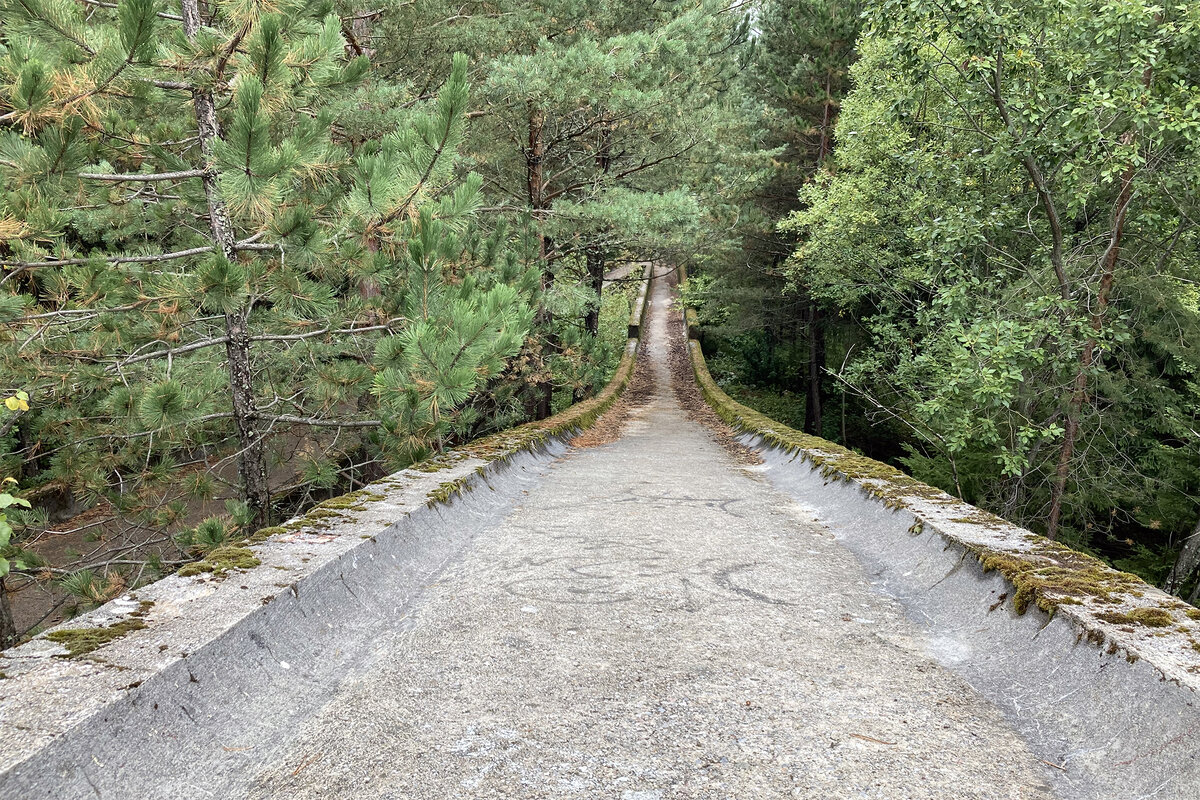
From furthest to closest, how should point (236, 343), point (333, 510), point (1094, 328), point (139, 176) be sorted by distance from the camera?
point (1094, 328), point (236, 343), point (139, 176), point (333, 510)

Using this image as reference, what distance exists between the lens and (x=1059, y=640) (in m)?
2.64

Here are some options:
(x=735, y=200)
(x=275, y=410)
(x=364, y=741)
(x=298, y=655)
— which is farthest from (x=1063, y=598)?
(x=735, y=200)

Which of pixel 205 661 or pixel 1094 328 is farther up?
pixel 1094 328

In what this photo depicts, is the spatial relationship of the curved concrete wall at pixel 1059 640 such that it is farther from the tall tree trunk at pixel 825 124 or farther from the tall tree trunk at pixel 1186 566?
the tall tree trunk at pixel 825 124

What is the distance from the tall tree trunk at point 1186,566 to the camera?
7.51 metres

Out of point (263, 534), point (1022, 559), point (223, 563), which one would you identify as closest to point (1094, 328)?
point (1022, 559)

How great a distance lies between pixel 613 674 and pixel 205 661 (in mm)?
1445

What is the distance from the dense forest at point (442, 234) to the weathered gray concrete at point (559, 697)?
3.62 ft

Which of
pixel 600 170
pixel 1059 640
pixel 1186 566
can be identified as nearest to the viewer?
pixel 1059 640

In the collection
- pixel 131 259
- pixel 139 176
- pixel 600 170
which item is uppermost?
pixel 600 170

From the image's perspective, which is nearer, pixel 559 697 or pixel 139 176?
pixel 559 697

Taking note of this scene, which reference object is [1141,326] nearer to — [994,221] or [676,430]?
[994,221]

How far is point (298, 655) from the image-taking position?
271 centimetres

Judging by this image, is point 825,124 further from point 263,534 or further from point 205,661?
point 205,661
